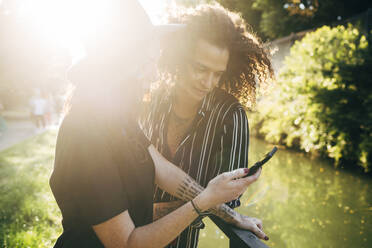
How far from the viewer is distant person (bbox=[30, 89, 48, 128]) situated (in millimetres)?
12695

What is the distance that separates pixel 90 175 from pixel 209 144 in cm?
105

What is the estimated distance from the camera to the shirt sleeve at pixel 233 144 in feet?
5.72

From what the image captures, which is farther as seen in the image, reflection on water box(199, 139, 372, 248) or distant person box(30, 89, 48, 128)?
distant person box(30, 89, 48, 128)

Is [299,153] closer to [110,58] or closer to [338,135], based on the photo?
[338,135]

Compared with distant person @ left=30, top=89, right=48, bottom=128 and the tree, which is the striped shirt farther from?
the tree

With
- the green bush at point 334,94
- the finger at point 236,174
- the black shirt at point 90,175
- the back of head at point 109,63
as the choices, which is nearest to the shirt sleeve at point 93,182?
the black shirt at point 90,175

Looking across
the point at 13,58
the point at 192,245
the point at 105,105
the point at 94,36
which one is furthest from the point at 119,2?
the point at 13,58

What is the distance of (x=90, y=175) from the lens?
3.22ft

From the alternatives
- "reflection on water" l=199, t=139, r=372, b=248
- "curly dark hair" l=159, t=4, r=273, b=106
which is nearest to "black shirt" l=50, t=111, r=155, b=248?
"curly dark hair" l=159, t=4, r=273, b=106

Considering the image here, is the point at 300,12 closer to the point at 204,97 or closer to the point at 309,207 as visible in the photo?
the point at 309,207

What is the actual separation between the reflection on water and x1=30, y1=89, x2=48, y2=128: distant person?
10.4m

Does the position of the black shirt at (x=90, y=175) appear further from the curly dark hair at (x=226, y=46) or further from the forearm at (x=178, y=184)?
the curly dark hair at (x=226, y=46)

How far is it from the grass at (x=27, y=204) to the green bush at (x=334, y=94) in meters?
6.38

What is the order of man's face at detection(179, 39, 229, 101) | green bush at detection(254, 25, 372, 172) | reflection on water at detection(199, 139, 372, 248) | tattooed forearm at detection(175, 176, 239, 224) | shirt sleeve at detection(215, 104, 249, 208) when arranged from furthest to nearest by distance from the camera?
green bush at detection(254, 25, 372, 172) < reflection on water at detection(199, 139, 372, 248) < man's face at detection(179, 39, 229, 101) < shirt sleeve at detection(215, 104, 249, 208) < tattooed forearm at detection(175, 176, 239, 224)
